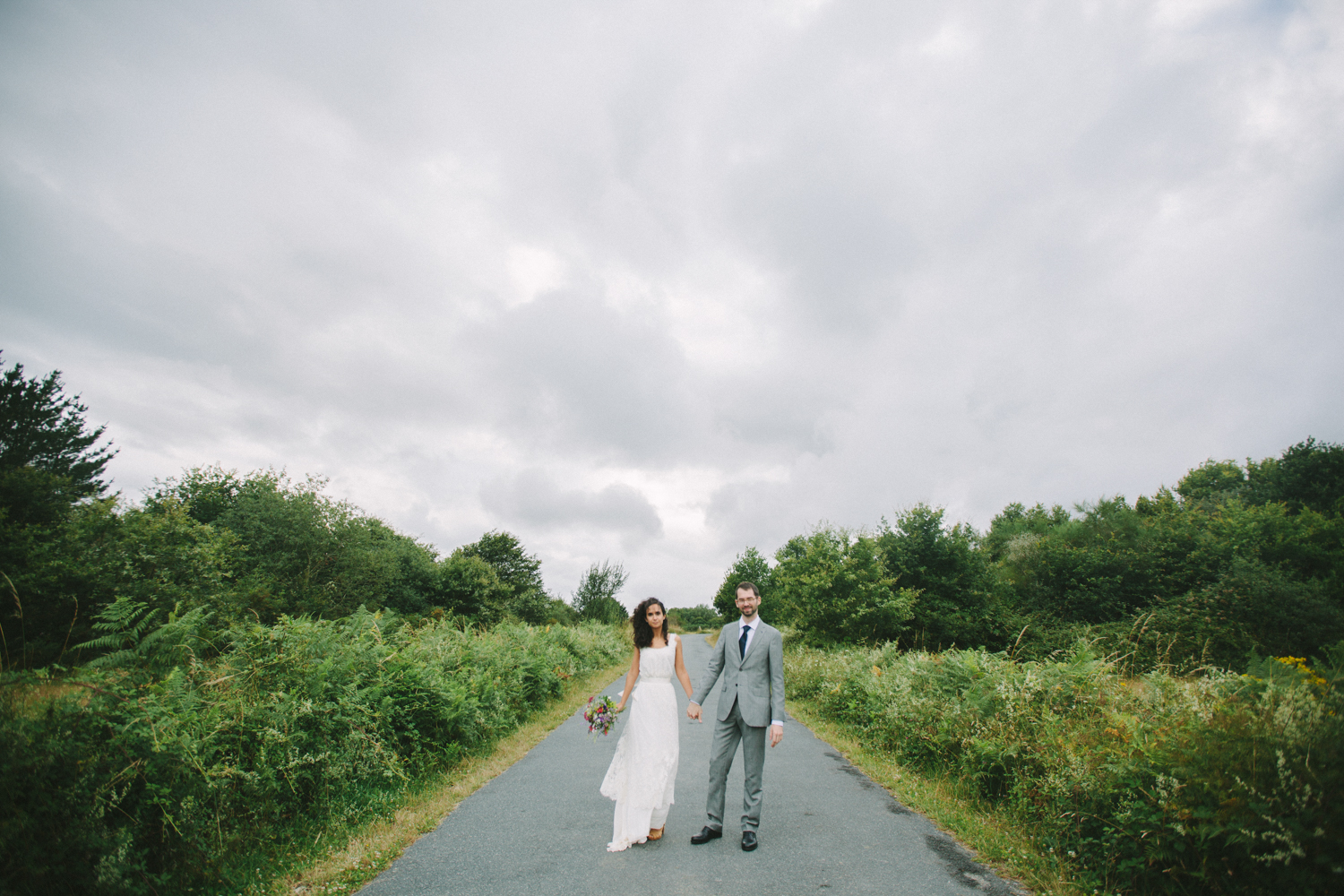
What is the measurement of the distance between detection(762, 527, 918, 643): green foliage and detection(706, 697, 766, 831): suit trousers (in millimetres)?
19996

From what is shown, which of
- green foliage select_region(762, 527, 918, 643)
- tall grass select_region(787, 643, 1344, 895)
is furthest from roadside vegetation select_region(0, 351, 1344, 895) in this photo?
green foliage select_region(762, 527, 918, 643)

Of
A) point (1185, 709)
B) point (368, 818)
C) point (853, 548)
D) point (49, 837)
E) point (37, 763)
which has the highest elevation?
point (853, 548)

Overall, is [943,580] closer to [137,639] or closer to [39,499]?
[137,639]

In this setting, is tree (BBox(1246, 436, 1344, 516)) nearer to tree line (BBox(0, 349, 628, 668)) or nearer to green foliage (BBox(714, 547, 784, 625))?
green foliage (BBox(714, 547, 784, 625))

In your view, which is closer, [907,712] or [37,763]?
[37,763]

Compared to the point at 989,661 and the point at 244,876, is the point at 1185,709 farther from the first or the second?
the point at 244,876

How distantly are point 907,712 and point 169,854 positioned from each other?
28.9 ft

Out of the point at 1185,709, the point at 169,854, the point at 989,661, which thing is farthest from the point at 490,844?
the point at 989,661

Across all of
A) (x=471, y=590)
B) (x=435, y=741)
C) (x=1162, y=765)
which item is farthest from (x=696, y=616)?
(x=1162, y=765)

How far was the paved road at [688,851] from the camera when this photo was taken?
4.34 m

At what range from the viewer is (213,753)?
505 centimetres

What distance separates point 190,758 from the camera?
4.43m

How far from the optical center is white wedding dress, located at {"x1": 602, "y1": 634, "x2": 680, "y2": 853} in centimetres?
526

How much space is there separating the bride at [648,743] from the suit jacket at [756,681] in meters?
0.43
